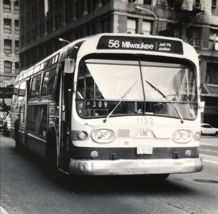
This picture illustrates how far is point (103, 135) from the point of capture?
7.88 meters

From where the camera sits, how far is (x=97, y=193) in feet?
27.1

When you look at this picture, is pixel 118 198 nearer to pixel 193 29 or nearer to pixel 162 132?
pixel 162 132

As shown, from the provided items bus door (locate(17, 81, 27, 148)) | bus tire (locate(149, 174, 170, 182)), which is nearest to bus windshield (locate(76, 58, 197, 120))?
bus tire (locate(149, 174, 170, 182))

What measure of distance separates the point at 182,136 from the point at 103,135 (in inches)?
61.4

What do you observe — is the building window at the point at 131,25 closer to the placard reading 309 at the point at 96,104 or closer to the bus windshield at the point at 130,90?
the bus windshield at the point at 130,90

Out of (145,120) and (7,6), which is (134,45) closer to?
(145,120)

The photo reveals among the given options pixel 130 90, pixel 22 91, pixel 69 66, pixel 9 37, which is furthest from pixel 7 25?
pixel 130 90

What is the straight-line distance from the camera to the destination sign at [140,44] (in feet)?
27.0

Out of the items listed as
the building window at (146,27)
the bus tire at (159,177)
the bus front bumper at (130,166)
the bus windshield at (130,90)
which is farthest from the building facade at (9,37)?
the bus front bumper at (130,166)

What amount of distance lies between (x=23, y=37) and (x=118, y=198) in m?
67.1

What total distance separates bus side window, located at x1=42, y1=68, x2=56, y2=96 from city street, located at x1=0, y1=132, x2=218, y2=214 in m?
2.06

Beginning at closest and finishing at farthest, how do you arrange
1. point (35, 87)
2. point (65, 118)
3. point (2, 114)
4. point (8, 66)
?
point (65, 118)
point (35, 87)
point (2, 114)
point (8, 66)

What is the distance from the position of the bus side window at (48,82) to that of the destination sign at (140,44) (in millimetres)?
2168

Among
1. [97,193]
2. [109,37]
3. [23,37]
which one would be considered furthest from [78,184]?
[23,37]
